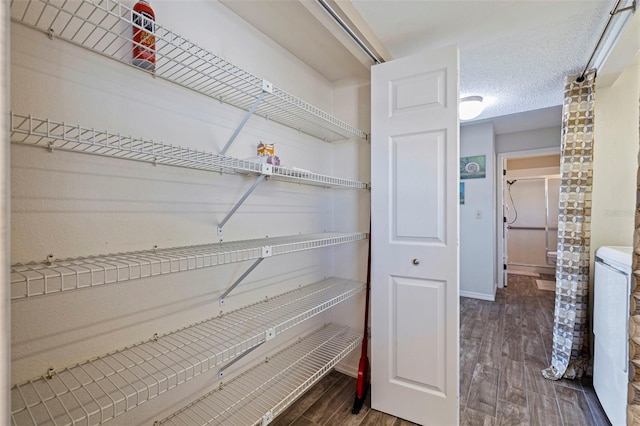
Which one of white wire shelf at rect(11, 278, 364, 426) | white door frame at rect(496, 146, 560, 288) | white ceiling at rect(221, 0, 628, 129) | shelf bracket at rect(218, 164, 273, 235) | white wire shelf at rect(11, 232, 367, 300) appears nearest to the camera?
white wire shelf at rect(11, 232, 367, 300)

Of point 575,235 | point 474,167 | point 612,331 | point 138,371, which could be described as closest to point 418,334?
point 612,331

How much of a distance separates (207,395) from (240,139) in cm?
122

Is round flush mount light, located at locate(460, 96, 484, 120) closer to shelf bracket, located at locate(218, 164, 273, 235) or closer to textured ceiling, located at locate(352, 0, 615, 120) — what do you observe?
textured ceiling, located at locate(352, 0, 615, 120)

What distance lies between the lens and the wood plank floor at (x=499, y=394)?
1673 millimetres

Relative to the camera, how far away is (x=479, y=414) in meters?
1.73

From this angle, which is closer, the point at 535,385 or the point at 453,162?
the point at 453,162

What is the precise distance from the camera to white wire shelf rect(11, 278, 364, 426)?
0.82m

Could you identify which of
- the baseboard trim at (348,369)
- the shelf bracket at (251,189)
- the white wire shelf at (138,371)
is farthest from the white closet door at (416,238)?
the shelf bracket at (251,189)

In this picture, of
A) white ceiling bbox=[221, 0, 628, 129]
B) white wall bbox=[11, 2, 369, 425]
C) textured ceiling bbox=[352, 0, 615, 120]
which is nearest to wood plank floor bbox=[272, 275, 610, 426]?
white wall bbox=[11, 2, 369, 425]

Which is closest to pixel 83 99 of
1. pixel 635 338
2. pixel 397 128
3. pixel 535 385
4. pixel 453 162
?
pixel 397 128

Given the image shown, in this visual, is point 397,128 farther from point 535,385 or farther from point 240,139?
point 535,385

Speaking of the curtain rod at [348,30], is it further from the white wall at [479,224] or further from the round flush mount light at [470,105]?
the white wall at [479,224]

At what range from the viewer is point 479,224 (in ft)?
13.1

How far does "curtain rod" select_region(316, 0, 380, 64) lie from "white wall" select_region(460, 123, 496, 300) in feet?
9.24
